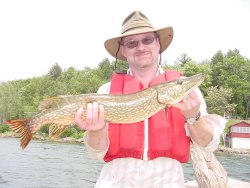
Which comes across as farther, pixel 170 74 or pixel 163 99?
pixel 170 74

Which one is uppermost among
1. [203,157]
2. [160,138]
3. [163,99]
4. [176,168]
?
[163,99]

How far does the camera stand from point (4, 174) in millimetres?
26141

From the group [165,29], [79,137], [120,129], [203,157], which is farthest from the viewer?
[79,137]

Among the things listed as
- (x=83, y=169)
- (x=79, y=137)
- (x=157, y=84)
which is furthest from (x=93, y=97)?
(x=79, y=137)

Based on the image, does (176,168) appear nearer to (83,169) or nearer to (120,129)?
(120,129)

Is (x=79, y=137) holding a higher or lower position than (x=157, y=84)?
lower

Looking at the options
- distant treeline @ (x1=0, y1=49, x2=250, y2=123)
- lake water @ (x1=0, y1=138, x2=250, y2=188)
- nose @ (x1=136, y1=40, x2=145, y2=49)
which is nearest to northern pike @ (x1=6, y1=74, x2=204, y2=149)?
nose @ (x1=136, y1=40, x2=145, y2=49)

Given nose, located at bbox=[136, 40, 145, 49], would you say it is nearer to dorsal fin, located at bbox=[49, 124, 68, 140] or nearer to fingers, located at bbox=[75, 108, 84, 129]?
fingers, located at bbox=[75, 108, 84, 129]

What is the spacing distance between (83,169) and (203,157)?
1838 cm

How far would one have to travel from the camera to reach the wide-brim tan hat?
506 centimetres

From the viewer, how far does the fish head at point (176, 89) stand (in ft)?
15.2

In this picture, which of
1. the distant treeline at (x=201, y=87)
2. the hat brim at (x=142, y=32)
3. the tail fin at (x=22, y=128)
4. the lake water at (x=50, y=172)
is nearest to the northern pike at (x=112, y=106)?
the tail fin at (x=22, y=128)

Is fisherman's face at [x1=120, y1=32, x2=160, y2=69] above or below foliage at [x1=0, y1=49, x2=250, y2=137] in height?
below

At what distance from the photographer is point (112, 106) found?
15.6ft
